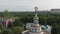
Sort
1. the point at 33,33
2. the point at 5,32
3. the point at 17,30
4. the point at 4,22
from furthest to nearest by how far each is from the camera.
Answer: the point at 4,22 → the point at 17,30 → the point at 5,32 → the point at 33,33

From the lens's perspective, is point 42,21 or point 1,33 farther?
point 42,21

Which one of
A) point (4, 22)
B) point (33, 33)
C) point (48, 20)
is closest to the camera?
point (33, 33)

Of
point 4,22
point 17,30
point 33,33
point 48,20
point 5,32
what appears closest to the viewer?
point 33,33

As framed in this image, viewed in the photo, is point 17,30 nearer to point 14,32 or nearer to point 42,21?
point 14,32

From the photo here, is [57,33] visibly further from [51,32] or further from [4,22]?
[4,22]

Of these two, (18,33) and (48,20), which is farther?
(48,20)

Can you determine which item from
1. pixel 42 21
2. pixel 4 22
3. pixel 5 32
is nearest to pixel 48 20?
pixel 42 21

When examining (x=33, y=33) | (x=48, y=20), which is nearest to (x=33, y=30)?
(x=33, y=33)

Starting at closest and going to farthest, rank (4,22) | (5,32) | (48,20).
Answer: (5,32), (4,22), (48,20)
